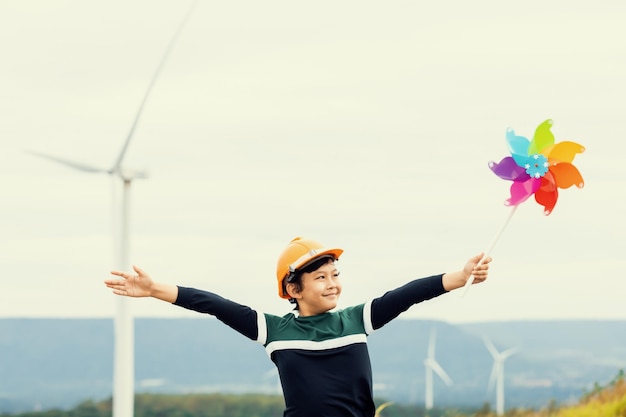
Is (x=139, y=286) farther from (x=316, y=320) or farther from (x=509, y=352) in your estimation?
(x=509, y=352)

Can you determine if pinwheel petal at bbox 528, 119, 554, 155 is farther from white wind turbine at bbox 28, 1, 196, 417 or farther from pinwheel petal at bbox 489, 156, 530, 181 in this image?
white wind turbine at bbox 28, 1, 196, 417

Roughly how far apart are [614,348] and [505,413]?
116986 mm

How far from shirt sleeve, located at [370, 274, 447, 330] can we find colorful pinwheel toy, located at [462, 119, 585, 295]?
0.77 meters

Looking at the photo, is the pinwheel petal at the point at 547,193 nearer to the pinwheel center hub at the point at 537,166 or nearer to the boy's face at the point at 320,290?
the pinwheel center hub at the point at 537,166

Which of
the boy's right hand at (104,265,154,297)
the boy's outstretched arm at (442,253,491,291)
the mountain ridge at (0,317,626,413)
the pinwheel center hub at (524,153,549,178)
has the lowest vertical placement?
the boy's outstretched arm at (442,253,491,291)

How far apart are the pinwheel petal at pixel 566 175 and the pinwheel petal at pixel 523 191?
0.41ft

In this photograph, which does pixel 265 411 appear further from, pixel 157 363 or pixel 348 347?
pixel 157 363

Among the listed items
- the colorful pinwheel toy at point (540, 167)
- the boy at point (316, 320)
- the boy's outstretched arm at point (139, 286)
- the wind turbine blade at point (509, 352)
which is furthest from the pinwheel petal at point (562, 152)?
the wind turbine blade at point (509, 352)

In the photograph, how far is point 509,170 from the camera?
8.75 m

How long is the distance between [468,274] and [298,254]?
0.96 metres

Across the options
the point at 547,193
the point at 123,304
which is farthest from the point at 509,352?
the point at 547,193

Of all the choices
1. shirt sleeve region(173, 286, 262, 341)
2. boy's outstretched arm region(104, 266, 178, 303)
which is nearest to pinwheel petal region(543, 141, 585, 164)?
shirt sleeve region(173, 286, 262, 341)

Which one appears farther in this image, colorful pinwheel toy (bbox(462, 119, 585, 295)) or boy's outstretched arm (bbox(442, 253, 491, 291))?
colorful pinwheel toy (bbox(462, 119, 585, 295))

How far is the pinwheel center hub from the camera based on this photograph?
28.6 ft
